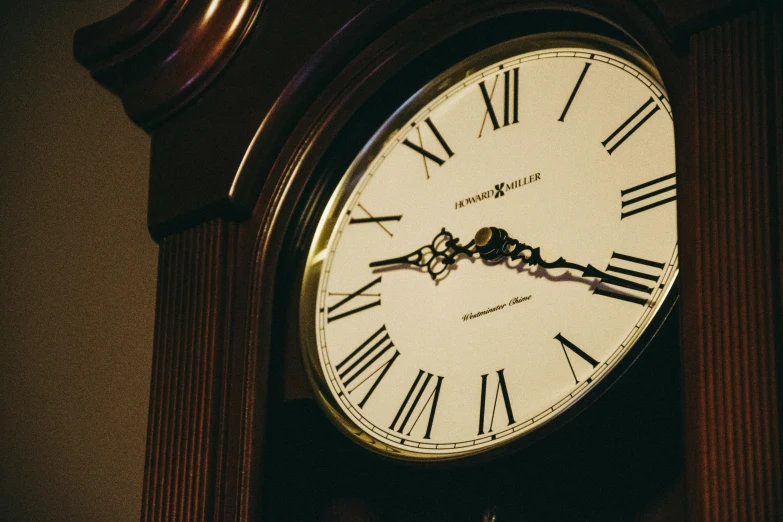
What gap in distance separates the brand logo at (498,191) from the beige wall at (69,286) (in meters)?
0.65

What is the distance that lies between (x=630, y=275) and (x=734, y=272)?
0.47ft

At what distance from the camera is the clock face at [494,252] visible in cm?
101

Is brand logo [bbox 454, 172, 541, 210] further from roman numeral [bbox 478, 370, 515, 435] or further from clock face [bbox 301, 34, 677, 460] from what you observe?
roman numeral [bbox 478, 370, 515, 435]

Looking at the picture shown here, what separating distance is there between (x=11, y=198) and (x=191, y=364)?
79 centimetres

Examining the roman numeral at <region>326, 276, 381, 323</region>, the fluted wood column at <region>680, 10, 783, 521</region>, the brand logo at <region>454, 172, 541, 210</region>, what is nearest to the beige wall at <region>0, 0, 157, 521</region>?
the roman numeral at <region>326, 276, 381, 323</region>

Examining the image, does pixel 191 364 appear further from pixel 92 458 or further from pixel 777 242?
pixel 777 242

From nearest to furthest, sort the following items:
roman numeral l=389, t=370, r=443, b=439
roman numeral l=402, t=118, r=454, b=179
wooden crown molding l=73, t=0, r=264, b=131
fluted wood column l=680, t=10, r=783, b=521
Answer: fluted wood column l=680, t=10, r=783, b=521, roman numeral l=389, t=370, r=443, b=439, roman numeral l=402, t=118, r=454, b=179, wooden crown molding l=73, t=0, r=264, b=131

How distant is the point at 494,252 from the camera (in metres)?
1.11

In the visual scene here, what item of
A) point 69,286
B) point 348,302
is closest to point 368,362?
point 348,302

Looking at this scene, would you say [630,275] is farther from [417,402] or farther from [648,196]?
[417,402]

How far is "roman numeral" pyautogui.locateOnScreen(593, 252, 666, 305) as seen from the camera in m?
0.98

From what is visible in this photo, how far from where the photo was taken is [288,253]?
1239 millimetres

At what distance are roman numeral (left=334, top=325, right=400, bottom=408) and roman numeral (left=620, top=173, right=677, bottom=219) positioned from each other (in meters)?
0.27

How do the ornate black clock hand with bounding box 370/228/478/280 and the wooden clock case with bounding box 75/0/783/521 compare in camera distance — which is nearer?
the wooden clock case with bounding box 75/0/783/521
